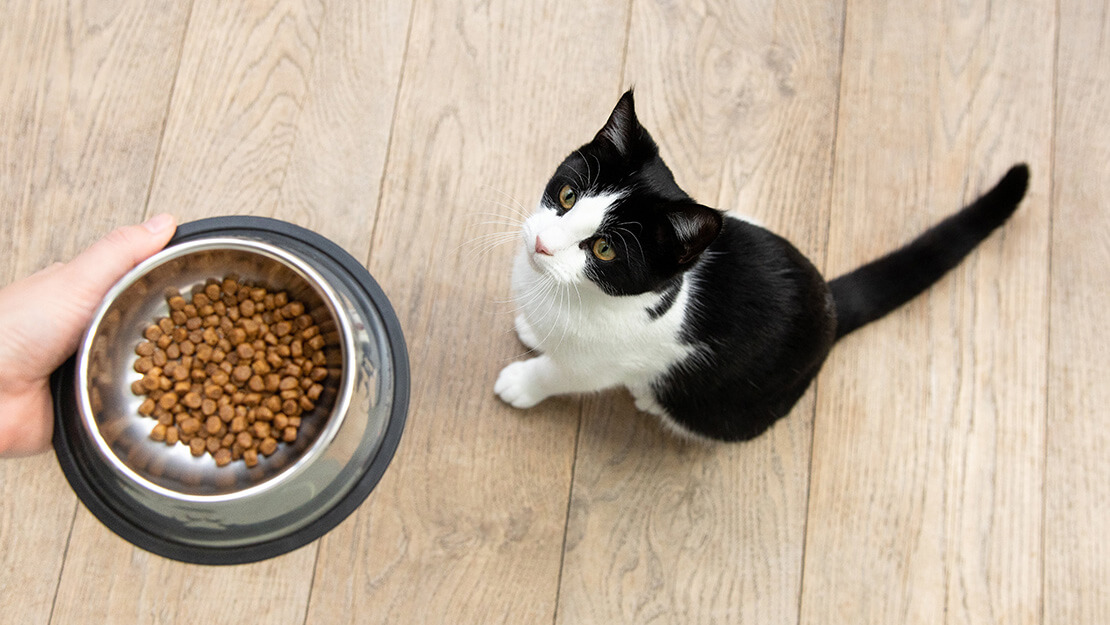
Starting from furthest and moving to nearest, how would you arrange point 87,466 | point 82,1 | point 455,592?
point 82,1 → point 455,592 → point 87,466

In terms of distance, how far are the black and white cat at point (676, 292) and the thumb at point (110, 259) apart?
0.48 metres

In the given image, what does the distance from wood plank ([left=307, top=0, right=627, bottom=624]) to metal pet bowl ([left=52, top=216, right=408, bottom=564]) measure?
17 centimetres

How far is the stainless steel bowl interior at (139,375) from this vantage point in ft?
2.92

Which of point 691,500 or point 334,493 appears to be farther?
point 691,500

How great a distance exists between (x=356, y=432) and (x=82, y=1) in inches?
35.3

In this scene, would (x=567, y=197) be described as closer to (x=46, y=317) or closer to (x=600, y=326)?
(x=600, y=326)

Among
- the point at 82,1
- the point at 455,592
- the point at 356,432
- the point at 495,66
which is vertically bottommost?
the point at 455,592

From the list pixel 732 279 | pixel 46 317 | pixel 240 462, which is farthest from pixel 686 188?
pixel 46 317

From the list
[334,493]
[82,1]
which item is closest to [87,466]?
[334,493]

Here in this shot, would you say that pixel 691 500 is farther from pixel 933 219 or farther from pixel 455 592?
pixel 933 219

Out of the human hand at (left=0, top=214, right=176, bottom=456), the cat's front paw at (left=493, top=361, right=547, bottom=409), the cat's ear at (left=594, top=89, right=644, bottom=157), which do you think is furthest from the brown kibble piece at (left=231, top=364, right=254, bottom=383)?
the cat's ear at (left=594, top=89, right=644, bottom=157)

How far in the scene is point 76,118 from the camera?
4.09 ft

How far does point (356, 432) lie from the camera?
981mm

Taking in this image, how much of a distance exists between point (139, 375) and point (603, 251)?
2.20 feet
